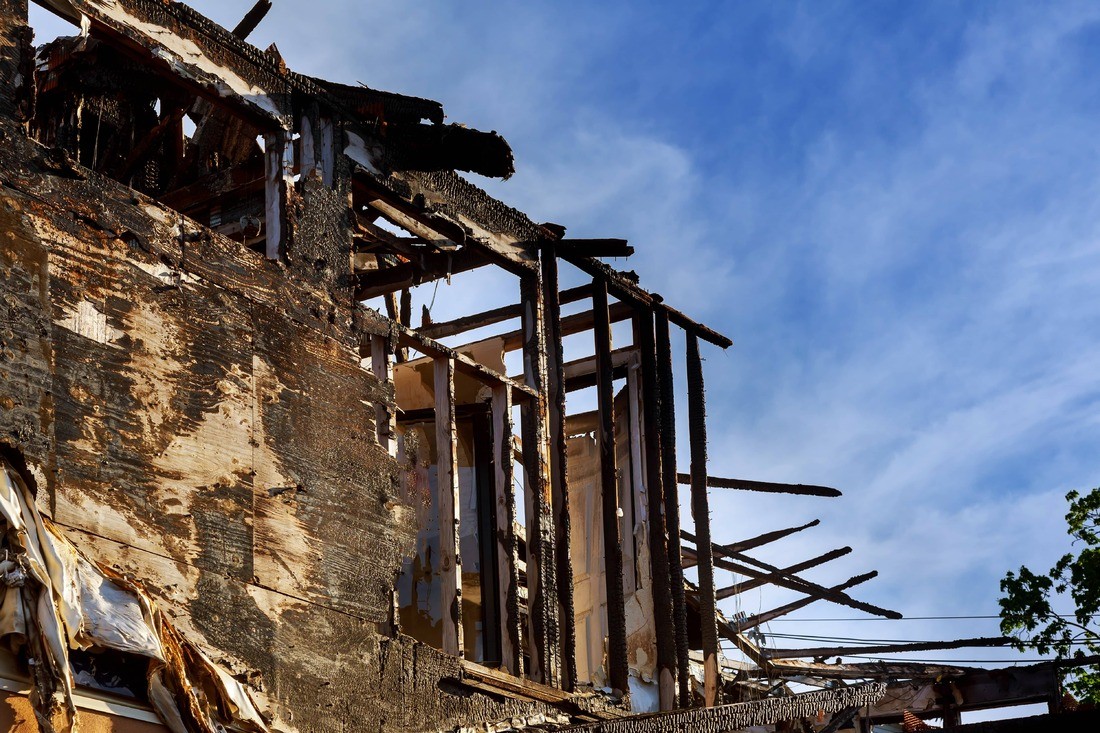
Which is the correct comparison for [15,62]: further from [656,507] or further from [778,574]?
[778,574]

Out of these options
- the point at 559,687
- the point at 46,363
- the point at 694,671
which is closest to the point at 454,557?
the point at 559,687

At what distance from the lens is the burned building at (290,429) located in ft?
29.0

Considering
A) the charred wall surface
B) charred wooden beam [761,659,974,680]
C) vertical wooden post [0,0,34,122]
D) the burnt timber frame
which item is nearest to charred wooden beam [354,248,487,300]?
the burnt timber frame

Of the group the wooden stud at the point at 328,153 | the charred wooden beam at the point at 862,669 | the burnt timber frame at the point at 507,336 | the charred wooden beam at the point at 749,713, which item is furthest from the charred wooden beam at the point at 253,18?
the charred wooden beam at the point at 862,669

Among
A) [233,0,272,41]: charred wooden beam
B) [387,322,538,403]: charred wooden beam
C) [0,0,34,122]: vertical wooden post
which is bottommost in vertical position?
[387,322,538,403]: charred wooden beam

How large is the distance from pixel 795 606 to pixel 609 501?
6562 millimetres

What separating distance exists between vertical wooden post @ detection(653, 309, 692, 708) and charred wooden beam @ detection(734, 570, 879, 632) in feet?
14.9

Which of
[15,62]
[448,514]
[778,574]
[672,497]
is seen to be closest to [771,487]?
[778,574]

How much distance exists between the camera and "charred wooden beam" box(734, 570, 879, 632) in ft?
60.7

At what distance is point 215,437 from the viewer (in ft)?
32.5

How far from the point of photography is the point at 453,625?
37.4ft

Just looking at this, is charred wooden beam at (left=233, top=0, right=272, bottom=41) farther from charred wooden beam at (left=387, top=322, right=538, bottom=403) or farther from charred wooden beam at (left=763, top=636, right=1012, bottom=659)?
charred wooden beam at (left=763, top=636, right=1012, bottom=659)

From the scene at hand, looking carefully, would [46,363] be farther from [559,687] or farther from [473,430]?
[473,430]

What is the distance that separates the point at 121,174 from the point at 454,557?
4.24m
